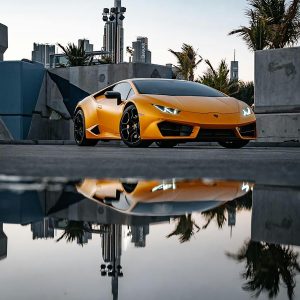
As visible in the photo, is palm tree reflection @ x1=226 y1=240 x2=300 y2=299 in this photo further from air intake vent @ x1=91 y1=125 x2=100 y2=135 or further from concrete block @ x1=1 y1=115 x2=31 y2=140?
concrete block @ x1=1 y1=115 x2=31 y2=140

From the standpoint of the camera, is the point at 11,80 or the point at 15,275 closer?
the point at 15,275

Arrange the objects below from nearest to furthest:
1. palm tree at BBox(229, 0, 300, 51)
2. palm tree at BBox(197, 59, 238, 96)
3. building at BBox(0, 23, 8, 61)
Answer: building at BBox(0, 23, 8, 61), palm tree at BBox(229, 0, 300, 51), palm tree at BBox(197, 59, 238, 96)

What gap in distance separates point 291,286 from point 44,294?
46 centimetres

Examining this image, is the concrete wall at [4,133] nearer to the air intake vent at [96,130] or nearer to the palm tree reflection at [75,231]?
the air intake vent at [96,130]

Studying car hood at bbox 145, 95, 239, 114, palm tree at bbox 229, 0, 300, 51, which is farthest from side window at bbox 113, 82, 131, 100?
palm tree at bbox 229, 0, 300, 51

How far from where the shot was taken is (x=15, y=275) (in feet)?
4.33

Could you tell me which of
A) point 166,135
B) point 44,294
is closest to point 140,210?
point 44,294

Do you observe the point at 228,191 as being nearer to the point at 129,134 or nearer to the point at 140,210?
the point at 140,210

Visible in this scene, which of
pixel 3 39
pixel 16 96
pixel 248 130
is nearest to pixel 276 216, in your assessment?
pixel 248 130

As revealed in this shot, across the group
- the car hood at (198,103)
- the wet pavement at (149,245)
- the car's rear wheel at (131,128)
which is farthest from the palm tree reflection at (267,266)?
the car's rear wheel at (131,128)

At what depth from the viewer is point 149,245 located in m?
1.57

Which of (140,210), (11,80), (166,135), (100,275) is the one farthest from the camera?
(11,80)

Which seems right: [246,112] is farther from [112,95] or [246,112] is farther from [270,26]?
[270,26]

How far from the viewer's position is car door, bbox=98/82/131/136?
1005 centimetres
